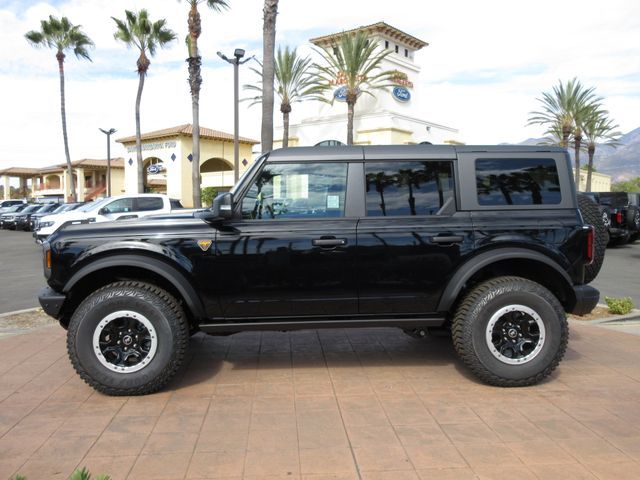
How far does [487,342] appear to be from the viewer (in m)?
4.71

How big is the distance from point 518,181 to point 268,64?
9634mm

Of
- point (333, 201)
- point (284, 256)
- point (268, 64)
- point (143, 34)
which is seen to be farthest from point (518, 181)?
point (143, 34)

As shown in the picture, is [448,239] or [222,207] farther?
[448,239]

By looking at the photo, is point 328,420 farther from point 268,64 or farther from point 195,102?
point 195,102

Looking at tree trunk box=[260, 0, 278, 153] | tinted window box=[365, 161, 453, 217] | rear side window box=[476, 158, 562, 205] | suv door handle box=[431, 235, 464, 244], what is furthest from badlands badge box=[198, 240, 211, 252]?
tree trunk box=[260, 0, 278, 153]

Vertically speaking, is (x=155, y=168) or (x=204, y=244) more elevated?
(x=155, y=168)

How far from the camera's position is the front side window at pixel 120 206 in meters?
16.5

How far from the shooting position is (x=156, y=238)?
4.62 m

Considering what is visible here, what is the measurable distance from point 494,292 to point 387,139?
32669 millimetres

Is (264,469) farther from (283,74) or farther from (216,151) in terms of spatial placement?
(216,151)

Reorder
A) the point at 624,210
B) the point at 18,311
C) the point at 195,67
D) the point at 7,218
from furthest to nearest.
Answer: the point at 7,218 < the point at 195,67 < the point at 624,210 < the point at 18,311

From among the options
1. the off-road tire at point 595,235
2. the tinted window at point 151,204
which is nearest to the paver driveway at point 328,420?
the off-road tire at point 595,235

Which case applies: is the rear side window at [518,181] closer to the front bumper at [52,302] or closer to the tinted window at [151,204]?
the front bumper at [52,302]

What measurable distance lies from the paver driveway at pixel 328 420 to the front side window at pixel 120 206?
36.0 ft
